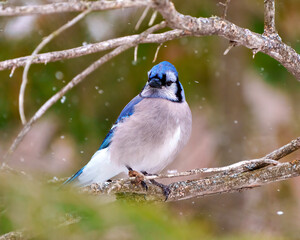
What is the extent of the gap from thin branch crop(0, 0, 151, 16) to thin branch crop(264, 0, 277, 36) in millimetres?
679

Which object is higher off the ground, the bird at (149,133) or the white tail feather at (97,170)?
the bird at (149,133)

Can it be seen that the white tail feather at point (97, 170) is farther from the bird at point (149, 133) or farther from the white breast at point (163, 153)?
the white breast at point (163, 153)

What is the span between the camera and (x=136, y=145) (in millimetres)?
2414

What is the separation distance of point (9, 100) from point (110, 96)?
65cm

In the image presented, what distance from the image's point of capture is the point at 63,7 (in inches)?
46.8

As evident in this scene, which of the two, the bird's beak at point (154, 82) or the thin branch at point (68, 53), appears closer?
the thin branch at point (68, 53)

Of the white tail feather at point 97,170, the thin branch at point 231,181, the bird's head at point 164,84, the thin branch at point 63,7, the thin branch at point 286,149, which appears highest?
the thin branch at point 63,7

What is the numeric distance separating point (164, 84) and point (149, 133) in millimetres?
303

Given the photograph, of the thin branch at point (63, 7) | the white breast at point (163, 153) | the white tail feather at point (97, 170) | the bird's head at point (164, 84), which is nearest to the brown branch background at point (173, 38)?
the thin branch at point (63, 7)

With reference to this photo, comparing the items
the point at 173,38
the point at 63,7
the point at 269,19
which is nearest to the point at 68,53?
the point at 63,7

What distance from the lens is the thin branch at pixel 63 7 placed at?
1.15 meters

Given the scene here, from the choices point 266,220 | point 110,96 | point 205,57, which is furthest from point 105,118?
point 266,220

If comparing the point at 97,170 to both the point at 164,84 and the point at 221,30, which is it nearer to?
the point at 164,84

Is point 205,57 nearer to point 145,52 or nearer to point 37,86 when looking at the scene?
point 145,52
